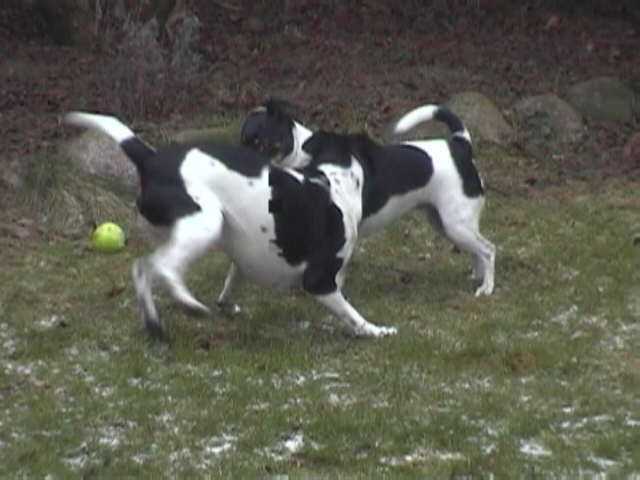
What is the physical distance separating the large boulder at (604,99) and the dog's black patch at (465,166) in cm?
504

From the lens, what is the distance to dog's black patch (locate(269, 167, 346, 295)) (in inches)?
295

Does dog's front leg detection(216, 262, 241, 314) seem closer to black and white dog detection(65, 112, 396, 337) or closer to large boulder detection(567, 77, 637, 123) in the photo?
black and white dog detection(65, 112, 396, 337)

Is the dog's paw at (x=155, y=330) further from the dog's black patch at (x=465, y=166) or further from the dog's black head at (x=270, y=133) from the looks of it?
the dog's black patch at (x=465, y=166)

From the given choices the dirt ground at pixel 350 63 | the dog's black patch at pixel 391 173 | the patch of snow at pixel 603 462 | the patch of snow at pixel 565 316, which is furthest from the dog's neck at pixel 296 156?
Answer: the dirt ground at pixel 350 63

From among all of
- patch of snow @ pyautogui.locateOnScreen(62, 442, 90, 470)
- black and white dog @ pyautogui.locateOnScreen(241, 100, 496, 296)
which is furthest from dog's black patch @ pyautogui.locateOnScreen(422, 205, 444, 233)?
patch of snow @ pyautogui.locateOnScreen(62, 442, 90, 470)

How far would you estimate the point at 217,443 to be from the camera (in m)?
6.19

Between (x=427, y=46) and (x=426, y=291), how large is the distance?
24.0 ft

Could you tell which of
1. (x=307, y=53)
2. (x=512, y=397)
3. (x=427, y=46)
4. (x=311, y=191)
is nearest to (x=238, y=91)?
(x=307, y=53)

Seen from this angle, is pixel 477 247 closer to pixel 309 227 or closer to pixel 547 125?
pixel 309 227

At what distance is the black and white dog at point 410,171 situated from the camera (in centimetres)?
809

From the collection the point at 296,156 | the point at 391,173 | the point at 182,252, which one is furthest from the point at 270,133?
the point at 182,252

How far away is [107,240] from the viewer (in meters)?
9.86

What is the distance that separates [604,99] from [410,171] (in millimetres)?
5737

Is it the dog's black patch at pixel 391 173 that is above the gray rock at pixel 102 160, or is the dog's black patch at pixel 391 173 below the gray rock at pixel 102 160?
above
